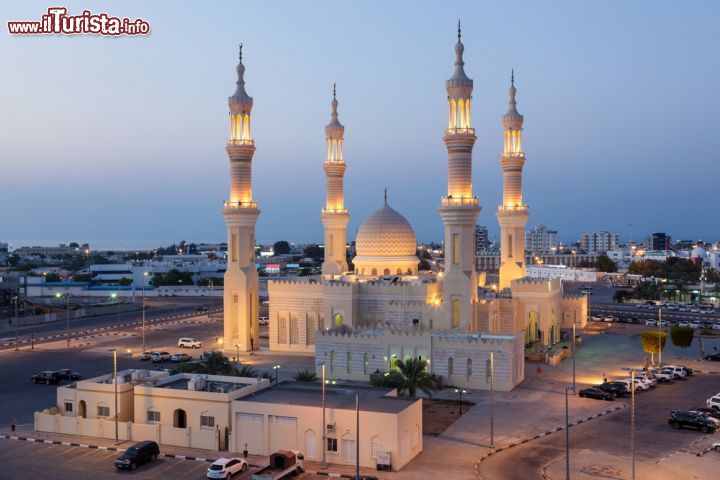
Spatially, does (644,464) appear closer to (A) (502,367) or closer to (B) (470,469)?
(B) (470,469)

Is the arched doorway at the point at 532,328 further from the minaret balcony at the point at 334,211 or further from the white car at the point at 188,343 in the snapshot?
the white car at the point at 188,343

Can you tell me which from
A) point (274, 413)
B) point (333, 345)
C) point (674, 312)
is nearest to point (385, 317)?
point (333, 345)

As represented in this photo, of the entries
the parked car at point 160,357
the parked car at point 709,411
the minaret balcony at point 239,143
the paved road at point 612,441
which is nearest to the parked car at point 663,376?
the paved road at point 612,441

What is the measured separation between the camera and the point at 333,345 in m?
52.2

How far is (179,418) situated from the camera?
37.3 metres

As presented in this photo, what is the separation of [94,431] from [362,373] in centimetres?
1926

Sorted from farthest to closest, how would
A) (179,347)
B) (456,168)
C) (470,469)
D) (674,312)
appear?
(674,312) → (179,347) → (456,168) → (470,469)

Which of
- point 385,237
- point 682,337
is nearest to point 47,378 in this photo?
point 385,237

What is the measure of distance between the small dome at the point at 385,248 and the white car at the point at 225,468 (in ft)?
123

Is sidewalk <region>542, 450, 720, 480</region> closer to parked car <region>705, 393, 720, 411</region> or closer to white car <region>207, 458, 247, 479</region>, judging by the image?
parked car <region>705, 393, 720, 411</region>

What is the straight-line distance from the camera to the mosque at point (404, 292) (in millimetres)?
50125

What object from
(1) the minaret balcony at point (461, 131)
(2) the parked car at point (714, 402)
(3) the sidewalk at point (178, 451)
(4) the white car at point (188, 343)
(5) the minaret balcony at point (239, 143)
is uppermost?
(5) the minaret balcony at point (239, 143)

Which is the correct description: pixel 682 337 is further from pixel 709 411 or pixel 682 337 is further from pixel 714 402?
pixel 709 411

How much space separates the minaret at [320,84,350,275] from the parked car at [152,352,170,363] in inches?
692
